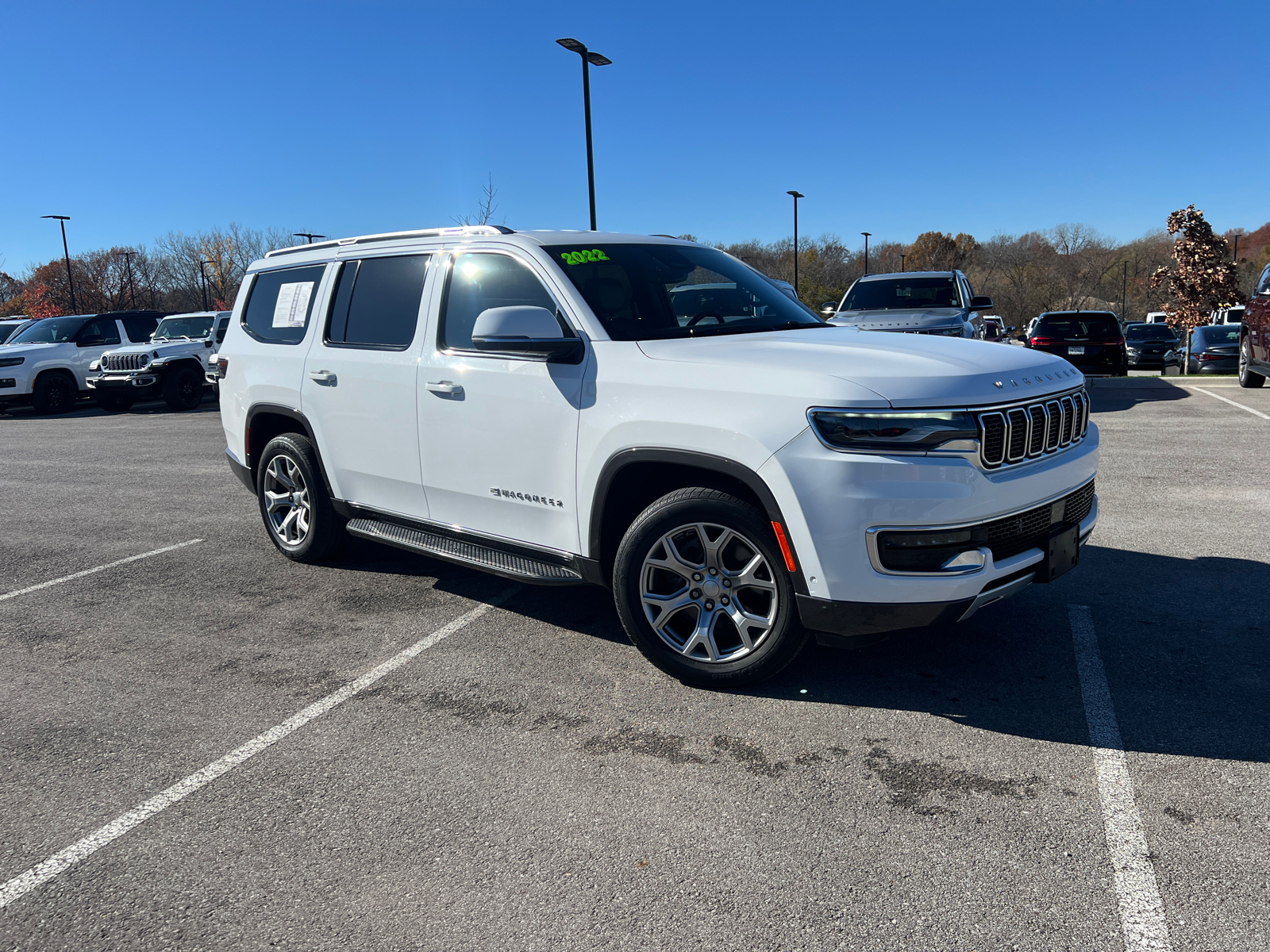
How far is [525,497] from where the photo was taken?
430 cm

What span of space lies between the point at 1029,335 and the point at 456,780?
50.1 feet

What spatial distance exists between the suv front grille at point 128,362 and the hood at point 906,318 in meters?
13.9

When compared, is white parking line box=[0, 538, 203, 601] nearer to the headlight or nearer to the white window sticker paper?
the white window sticker paper

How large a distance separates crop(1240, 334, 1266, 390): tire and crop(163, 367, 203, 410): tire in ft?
64.0

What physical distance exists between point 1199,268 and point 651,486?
32.5 meters

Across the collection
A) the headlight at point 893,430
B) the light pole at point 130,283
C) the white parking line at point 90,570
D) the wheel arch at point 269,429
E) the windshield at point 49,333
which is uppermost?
the light pole at point 130,283

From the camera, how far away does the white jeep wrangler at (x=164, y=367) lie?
60.2 ft

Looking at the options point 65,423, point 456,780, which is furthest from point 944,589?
point 65,423

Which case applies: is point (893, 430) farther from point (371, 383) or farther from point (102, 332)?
point (102, 332)

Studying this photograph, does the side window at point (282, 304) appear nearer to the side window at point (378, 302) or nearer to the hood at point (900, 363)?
the side window at point (378, 302)

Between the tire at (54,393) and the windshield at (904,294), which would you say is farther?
the tire at (54,393)

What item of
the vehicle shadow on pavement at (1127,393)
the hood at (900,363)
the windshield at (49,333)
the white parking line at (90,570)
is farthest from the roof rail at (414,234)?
the windshield at (49,333)

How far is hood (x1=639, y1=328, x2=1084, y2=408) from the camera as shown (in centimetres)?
333

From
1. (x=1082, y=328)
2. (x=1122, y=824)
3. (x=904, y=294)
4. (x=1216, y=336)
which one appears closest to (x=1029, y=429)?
(x=1122, y=824)
